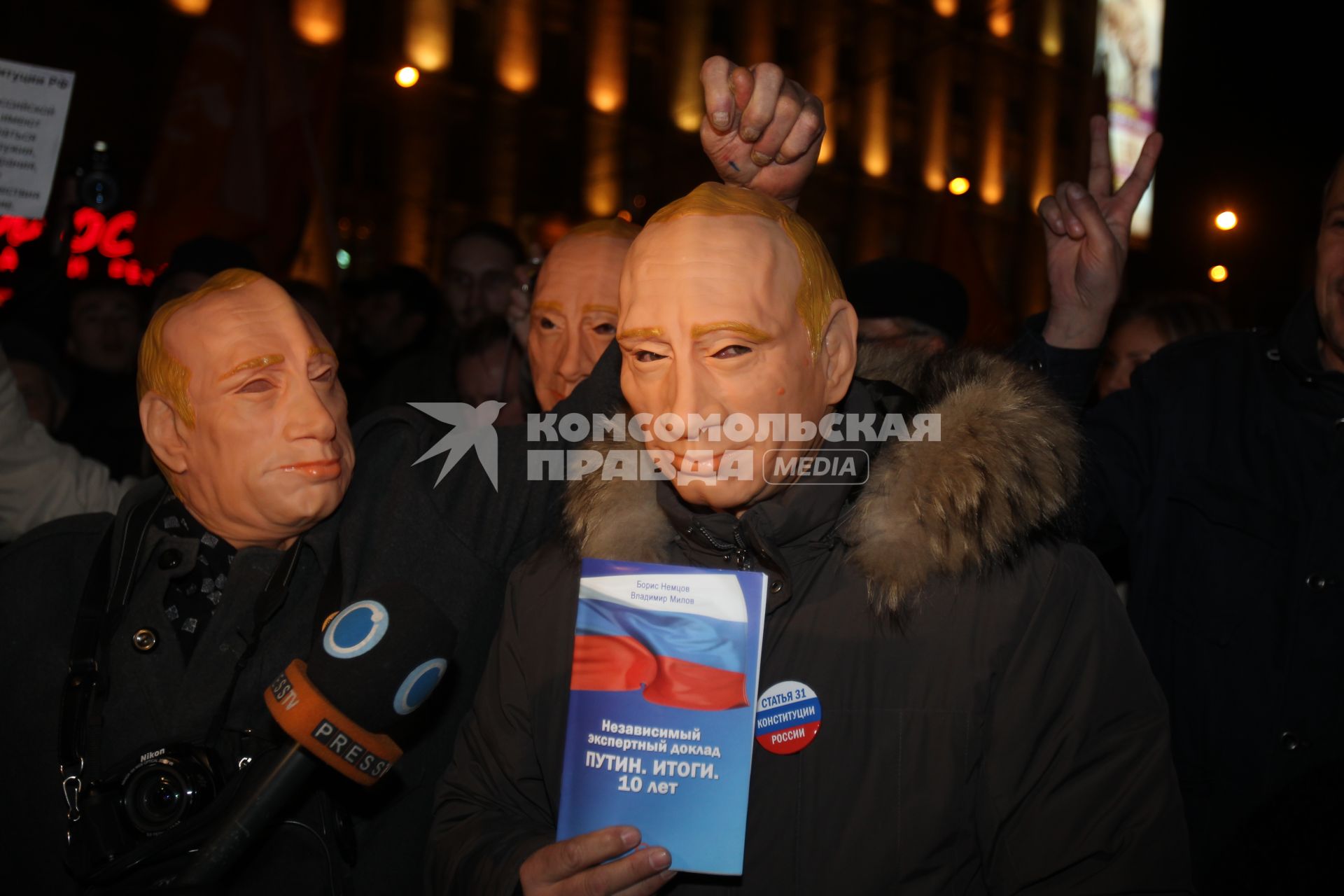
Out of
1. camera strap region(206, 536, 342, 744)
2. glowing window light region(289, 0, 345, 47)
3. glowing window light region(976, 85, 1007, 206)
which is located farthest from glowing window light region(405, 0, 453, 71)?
camera strap region(206, 536, 342, 744)

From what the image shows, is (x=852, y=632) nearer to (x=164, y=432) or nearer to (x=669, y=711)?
(x=669, y=711)

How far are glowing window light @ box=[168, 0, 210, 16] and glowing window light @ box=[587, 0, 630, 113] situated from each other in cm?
895

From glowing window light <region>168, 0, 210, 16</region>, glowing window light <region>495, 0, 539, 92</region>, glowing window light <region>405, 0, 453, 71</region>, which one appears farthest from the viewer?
glowing window light <region>495, 0, 539, 92</region>

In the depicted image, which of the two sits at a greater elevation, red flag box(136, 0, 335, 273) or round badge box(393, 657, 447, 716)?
red flag box(136, 0, 335, 273)

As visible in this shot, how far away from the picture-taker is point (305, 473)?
2.50 meters

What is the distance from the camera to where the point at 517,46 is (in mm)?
27219

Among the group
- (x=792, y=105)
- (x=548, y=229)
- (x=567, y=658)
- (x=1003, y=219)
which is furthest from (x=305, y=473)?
(x=1003, y=219)

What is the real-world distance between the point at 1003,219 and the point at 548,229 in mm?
26145

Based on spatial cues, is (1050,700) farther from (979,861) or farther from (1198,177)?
(1198,177)

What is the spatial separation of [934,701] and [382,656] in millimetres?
889

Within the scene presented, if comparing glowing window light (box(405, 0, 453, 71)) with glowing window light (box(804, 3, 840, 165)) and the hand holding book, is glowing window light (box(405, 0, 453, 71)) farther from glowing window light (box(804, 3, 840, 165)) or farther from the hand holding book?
the hand holding book

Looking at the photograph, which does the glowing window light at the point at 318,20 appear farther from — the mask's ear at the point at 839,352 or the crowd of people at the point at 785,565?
the mask's ear at the point at 839,352

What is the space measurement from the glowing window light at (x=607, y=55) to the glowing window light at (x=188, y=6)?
29.4ft

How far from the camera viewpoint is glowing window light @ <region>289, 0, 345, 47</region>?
77.0ft
